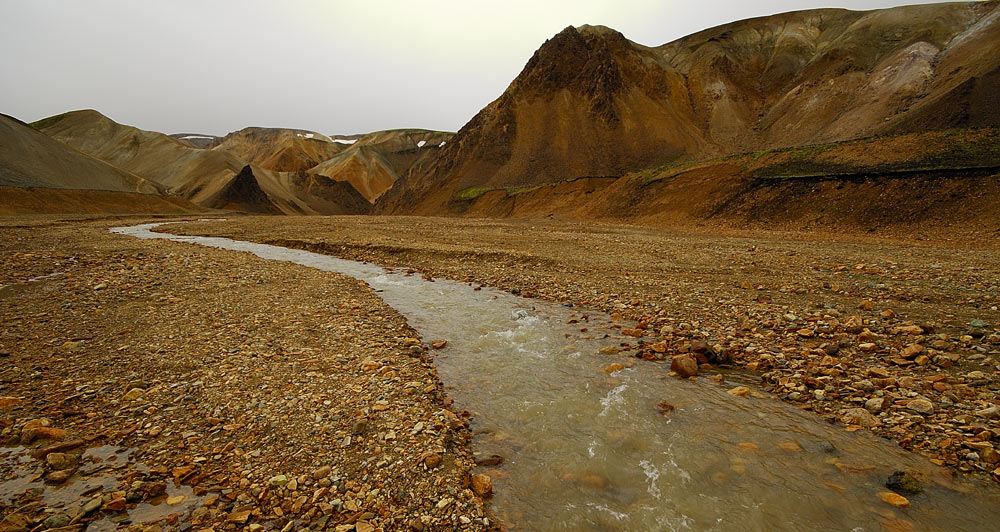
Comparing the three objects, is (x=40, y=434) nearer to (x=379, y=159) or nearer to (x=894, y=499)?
(x=894, y=499)

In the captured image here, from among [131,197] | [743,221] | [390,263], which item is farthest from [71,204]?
[743,221]

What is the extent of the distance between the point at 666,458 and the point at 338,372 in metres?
4.85

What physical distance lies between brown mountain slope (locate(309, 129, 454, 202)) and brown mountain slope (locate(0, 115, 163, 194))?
6008 centimetres

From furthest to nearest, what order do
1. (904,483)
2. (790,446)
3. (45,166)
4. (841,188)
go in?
(45,166) < (841,188) < (790,446) < (904,483)

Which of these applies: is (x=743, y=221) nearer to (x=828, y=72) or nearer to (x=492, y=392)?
(x=492, y=392)

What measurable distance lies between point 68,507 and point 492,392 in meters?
4.58

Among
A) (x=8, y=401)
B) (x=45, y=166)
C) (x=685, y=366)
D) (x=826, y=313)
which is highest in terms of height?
(x=45, y=166)

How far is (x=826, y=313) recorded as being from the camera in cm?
823

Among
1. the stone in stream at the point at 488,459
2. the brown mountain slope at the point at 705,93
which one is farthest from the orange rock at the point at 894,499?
the brown mountain slope at the point at 705,93

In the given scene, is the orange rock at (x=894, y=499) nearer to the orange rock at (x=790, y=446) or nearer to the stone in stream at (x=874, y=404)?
the orange rock at (x=790, y=446)

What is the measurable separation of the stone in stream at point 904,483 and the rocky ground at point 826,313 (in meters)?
0.59

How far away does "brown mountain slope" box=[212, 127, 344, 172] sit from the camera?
496 feet

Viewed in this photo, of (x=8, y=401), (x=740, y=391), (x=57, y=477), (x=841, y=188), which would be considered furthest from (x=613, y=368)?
(x=841, y=188)

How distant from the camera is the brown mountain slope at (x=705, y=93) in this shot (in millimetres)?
52625
